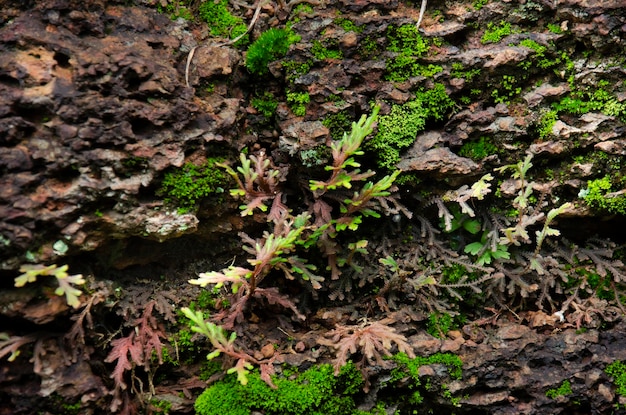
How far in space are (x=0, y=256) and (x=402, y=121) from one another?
3.24 meters

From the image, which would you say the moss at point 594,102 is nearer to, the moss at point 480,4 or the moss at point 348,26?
the moss at point 480,4

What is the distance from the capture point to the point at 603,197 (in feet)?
13.6

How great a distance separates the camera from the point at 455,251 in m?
4.38

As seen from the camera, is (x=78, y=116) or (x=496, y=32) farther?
(x=496, y=32)

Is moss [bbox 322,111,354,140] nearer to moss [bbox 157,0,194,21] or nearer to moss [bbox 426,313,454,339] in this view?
moss [bbox 157,0,194,21]

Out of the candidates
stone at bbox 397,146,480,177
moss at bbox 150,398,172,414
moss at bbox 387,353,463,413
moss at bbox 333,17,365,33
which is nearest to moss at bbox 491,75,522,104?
stone at bbox 397,146,480,177

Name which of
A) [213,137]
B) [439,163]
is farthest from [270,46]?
[439,163]

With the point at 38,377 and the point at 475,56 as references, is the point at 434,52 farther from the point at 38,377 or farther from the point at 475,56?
the point at 38,377

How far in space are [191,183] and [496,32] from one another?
300cm

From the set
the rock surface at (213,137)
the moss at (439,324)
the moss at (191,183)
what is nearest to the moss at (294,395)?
the rock surface at (213,137)

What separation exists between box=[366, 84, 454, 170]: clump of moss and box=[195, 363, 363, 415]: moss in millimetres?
1785

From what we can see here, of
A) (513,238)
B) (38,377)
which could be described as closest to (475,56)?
(513,238)

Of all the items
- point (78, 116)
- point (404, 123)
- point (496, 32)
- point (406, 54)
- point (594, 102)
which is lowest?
point (404, 123)

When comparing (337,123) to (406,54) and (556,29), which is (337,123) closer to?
(406,54)
